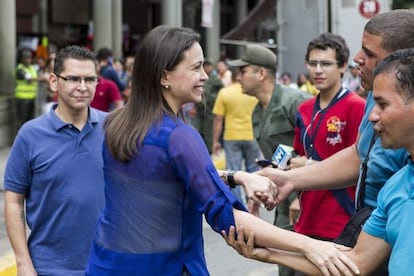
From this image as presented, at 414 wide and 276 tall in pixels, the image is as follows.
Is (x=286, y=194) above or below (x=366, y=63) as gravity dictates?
below

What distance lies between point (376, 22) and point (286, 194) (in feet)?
3.55

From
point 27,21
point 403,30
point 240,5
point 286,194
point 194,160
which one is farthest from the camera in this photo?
point 240,5

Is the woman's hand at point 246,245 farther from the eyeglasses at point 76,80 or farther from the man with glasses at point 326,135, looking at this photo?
the man with glasses at point 326,135

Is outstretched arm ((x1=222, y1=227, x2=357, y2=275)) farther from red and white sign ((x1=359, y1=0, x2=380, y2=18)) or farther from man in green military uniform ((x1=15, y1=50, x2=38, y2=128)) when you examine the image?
red and white sign ((x1=359, y1=0, x2=380, y2=18))

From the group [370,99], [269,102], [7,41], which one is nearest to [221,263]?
[269,102]

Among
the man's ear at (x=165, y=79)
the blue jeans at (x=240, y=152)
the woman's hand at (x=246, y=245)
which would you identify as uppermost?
the man's ear at (x=165, y=79)

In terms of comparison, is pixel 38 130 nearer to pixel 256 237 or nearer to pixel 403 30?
pixel 256 237

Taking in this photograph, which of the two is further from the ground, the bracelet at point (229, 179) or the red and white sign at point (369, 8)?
the red and white sign at point (369, 8)

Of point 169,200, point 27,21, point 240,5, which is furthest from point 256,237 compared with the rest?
point 240,5

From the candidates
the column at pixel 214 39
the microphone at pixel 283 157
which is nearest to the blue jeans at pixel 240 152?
the microphone at pixel 283 157

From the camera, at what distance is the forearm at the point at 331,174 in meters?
4.75

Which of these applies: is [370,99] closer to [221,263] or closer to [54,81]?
[54,81]

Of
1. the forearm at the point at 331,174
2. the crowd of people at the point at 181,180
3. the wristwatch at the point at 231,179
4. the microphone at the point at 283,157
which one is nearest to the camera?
the crowd of people at the point at 181,180

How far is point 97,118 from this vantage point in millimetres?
5141
